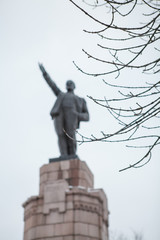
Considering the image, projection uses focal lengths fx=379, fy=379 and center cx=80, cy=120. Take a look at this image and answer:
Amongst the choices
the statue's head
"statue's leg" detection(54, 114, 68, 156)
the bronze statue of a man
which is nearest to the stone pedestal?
"statue's leg" detection(54, 114, 68, 156)

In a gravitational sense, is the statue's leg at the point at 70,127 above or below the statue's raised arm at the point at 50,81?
below

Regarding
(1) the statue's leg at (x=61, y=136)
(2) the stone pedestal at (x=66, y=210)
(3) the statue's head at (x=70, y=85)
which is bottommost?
(2) the stone pedestal at (x=66, y=210)

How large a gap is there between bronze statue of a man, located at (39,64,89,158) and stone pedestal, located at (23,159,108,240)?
77cm

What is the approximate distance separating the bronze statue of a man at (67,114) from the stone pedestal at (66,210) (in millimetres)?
775

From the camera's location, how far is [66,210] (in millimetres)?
10023

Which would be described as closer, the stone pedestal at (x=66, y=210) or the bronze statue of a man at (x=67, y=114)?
the stone pedestal at (x=66, y=210)

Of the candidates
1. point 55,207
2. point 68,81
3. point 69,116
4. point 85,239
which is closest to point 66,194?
point 55,207

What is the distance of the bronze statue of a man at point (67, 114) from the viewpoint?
1169 centimetres

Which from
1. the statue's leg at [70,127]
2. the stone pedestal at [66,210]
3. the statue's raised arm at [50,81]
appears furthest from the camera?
the statue's raised arm at [50,81]

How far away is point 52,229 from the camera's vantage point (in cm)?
984

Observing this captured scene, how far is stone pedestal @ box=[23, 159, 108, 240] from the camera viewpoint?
9.77 meters

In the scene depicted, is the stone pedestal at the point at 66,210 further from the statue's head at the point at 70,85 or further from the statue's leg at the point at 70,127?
the statue's head at the point at 70,85

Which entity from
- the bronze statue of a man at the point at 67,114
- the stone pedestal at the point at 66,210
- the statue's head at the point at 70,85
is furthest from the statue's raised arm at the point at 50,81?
the stone pedestal at the point at 66,210

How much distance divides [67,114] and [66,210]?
3.15 m
